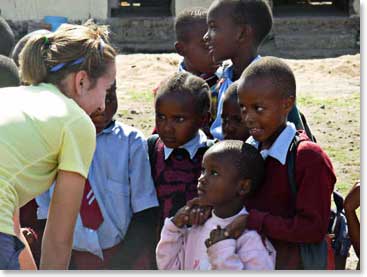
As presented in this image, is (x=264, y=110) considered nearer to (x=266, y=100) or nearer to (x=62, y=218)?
(x=266, y=100)

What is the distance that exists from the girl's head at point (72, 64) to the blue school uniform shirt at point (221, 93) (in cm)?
81

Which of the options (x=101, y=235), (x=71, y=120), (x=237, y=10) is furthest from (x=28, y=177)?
(x=237, y=10)

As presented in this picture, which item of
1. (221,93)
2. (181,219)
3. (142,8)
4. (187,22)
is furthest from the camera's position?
(142,8)

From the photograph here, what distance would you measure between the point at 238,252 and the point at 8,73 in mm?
1665

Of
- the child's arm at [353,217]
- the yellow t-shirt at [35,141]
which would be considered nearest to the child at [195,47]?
the child's arm at [353,217]

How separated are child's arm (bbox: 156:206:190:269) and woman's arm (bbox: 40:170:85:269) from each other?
0.48 m

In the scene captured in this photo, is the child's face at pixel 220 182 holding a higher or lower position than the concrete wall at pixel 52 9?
higher

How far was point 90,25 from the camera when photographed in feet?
9.71

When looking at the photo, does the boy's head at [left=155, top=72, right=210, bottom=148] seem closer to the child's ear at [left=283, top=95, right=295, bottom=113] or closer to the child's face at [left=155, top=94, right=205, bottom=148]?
the child's face at [left=155, top=94, right=205, bottom=148]

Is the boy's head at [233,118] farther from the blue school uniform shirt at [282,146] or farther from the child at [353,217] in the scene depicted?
the child at [353,217]

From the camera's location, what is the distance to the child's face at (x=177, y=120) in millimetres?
3455

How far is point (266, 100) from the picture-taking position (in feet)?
10.1

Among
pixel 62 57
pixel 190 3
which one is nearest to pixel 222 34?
pixel 62 57

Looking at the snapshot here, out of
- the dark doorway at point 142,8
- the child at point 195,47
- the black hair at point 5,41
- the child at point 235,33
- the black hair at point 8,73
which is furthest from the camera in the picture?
the dark doorway at point 142,8
